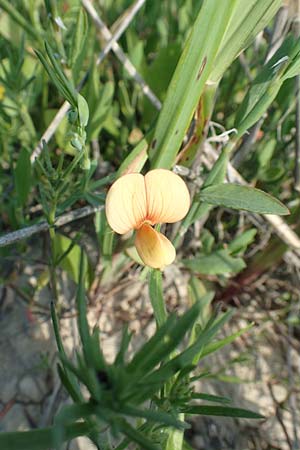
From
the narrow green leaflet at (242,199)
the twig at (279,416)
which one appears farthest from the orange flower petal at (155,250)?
the twig at (279,416)

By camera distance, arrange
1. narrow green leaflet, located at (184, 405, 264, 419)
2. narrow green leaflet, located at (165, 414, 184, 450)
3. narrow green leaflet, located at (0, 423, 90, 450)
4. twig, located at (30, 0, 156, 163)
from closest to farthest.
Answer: narrow green leaflet, located at (0, 423, 90, 450) → narrow green leaflet, located at (184, 405, 264, 419) → narrow green leaflet, located at (165, 414, 184, 450) → twig, located at (30, 0, 156, 163)

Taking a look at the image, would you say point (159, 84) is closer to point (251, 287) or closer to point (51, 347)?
point (251, 287)

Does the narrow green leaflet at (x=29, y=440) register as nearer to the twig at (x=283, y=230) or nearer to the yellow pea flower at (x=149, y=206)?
the yellow pea flower at (x=149, y=206)

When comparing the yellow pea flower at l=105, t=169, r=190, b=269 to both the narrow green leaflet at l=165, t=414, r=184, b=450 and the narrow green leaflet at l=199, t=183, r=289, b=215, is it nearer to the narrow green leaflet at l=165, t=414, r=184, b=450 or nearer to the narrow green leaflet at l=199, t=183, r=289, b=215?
the narrow green leaflet at l=199, t=183, r=289, b=215

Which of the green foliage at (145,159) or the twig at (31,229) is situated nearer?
the green foliage at (145,159)

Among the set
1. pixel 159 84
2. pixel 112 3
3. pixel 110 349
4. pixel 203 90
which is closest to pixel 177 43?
pixel 159 84

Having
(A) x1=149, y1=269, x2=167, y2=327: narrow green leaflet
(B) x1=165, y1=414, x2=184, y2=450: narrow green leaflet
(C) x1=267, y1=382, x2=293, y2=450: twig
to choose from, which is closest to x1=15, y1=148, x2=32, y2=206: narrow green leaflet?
(A) x1=149, y1=269, x2=167, y2=327: narrow green leaflet
